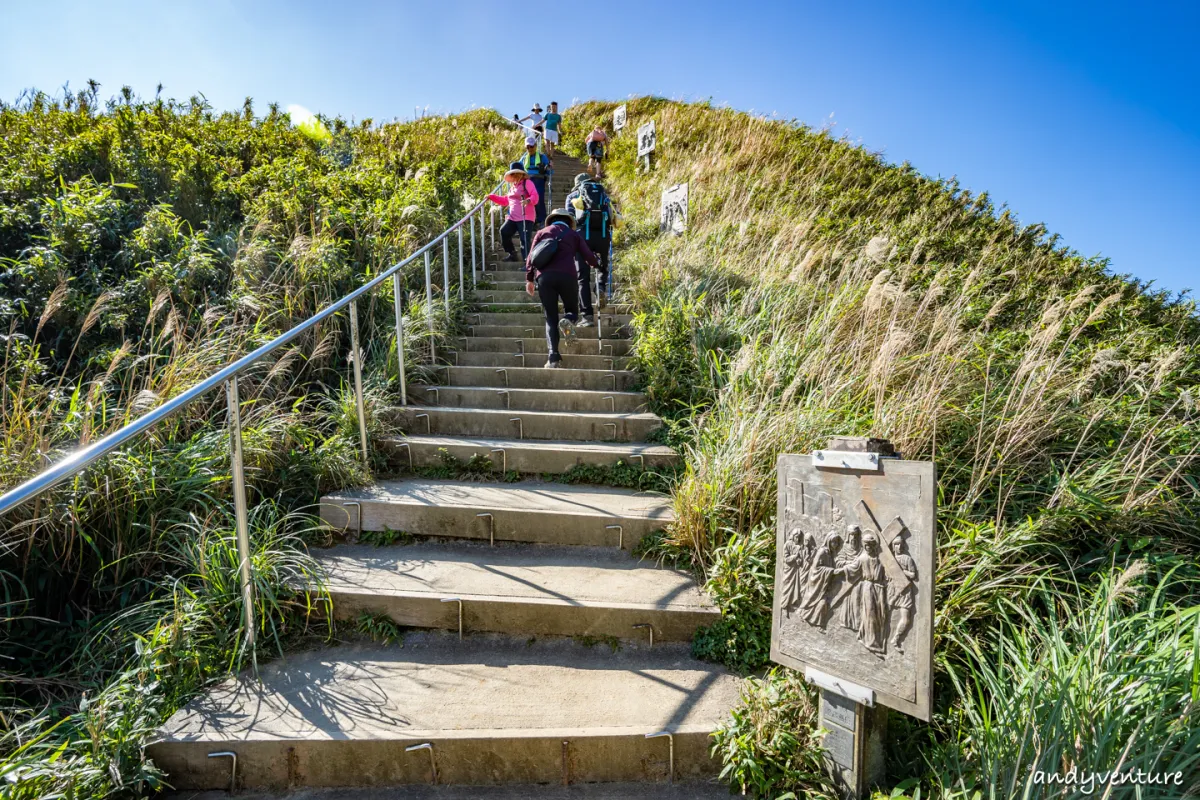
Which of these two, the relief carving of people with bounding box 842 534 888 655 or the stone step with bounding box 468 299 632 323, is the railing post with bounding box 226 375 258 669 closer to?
the relief carving of people with bounding box 842 534 888 655

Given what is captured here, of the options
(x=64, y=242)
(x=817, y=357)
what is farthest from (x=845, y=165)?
(x=64, y=242)

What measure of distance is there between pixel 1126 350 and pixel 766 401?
357 cm

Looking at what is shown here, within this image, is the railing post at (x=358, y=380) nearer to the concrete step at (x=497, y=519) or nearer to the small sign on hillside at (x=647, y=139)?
the concrete step at (x=497, y=519)

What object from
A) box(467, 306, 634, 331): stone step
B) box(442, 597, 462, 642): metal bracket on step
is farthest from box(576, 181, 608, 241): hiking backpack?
box(442, 597, 462, 642): metal bracket on step

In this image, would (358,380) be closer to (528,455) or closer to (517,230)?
(528,455)

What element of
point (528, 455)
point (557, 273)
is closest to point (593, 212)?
point (557, 273)

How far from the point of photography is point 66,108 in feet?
30.2

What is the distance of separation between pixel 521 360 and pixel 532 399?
34.8 inches

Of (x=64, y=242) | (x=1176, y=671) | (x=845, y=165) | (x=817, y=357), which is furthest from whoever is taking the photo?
(x=845, y=165)

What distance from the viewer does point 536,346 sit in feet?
21.3

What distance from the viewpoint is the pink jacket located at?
820 cm

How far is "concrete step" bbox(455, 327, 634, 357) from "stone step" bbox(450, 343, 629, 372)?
0.53ft

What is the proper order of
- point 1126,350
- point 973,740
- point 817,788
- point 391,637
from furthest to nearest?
point 1126,350
point 391,637
point 817,788
point 973,740

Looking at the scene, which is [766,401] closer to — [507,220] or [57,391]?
[57,391]
